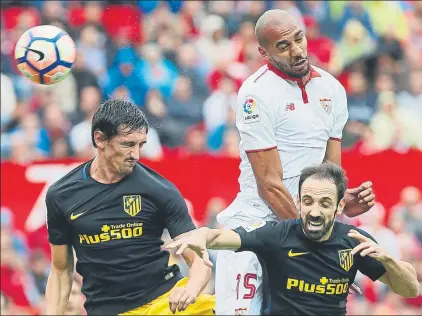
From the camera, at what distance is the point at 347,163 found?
11.4m

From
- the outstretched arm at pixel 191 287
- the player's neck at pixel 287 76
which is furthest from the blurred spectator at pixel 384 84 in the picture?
the outstretched arm at pixel 191 287

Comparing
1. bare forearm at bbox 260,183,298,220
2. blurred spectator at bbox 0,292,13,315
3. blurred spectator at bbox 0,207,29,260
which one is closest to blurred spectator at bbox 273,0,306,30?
blurred spectator at bbox 0,207,29,260

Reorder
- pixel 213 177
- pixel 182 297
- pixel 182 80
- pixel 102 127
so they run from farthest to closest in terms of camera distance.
Result: pixel 182 80 < pixel 213 177 < pixel 102 127 < pixel 182 297

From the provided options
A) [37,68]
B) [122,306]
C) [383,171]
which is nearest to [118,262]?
[122,306]

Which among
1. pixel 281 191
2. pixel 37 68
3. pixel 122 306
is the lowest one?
pixel 122 306

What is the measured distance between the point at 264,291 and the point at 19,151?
5866 mm

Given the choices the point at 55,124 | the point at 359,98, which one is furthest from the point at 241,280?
the point at 359,98

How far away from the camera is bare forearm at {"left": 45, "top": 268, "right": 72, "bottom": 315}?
737 centimetres

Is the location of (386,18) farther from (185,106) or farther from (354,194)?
(354,194)

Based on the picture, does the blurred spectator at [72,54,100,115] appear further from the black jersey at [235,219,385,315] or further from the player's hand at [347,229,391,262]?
the player's hand at [347,229,391,262]

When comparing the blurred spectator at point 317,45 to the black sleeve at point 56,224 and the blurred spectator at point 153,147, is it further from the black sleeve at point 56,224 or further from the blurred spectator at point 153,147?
the black sleeve at point 56,224

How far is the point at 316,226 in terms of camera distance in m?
6.58

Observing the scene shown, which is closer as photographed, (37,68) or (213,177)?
(37,68)

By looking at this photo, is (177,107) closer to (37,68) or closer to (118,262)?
(37,68)
